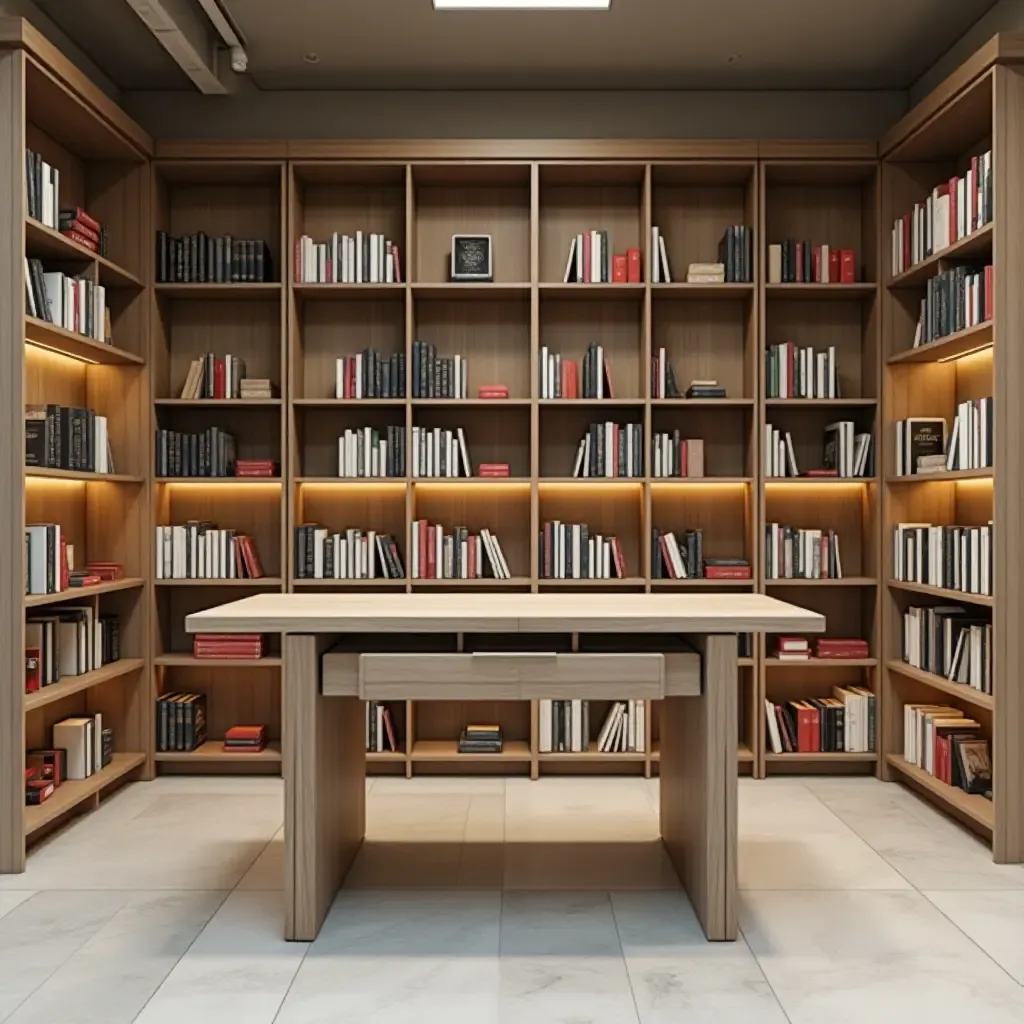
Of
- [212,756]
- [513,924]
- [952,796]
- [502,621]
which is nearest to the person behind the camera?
[502,621]

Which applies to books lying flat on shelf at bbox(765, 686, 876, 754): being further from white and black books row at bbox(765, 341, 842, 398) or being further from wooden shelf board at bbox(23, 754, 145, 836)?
wooden shelf board at bbox(23, 754, 145, 836)

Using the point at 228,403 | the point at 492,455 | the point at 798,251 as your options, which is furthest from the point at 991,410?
the point at 228,403

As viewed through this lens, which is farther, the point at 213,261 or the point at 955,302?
the point at 213,261

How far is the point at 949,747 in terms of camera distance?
449cm

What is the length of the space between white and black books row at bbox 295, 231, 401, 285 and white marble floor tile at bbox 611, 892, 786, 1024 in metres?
3.15

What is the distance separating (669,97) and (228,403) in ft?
8.91

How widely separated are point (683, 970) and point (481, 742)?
2.35 meters

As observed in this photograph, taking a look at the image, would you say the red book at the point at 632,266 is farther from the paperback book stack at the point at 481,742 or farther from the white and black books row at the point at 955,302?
the paperback book stack at the point at 481,742

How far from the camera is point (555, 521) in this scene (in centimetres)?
538

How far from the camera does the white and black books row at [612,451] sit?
5195 mm

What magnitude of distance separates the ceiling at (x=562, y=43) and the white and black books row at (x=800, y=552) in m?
2.26

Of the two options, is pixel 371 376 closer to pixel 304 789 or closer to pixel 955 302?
pixel 304 789

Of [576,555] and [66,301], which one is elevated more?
[66,301]

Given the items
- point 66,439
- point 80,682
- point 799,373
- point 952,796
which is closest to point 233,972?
point 80,682
